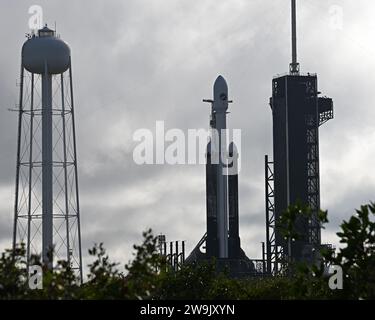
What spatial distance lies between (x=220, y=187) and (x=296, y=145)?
9730 millimetres

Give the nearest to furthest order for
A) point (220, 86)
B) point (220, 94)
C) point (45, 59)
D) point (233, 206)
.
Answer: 1. point (45, 59)
2. point (220, 94)
3. point (220, 86)
4. point (233, 206)

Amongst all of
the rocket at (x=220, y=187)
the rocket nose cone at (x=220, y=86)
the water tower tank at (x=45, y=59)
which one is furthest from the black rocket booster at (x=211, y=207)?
the water tower tank at (x=45, y=59)

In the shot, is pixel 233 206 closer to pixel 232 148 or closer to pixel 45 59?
pixel 232 148

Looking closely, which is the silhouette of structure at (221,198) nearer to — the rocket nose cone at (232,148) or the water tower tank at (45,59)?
the rocket nose cone at (232,148)

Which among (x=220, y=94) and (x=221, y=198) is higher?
(x=220, y=94)

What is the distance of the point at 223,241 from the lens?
129m

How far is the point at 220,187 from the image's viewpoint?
417 ft

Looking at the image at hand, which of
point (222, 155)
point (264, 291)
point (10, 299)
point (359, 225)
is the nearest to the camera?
point (10, 299)

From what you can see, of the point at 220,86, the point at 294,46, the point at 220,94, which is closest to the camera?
the point at 220,94

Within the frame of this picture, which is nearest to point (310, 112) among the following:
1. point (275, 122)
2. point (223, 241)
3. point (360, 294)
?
point (275, 122)

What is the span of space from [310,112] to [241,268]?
19.6 metres

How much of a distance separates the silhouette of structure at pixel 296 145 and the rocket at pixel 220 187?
466cm

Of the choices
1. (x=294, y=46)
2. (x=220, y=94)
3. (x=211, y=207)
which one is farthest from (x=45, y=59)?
(x=294, y=46)
